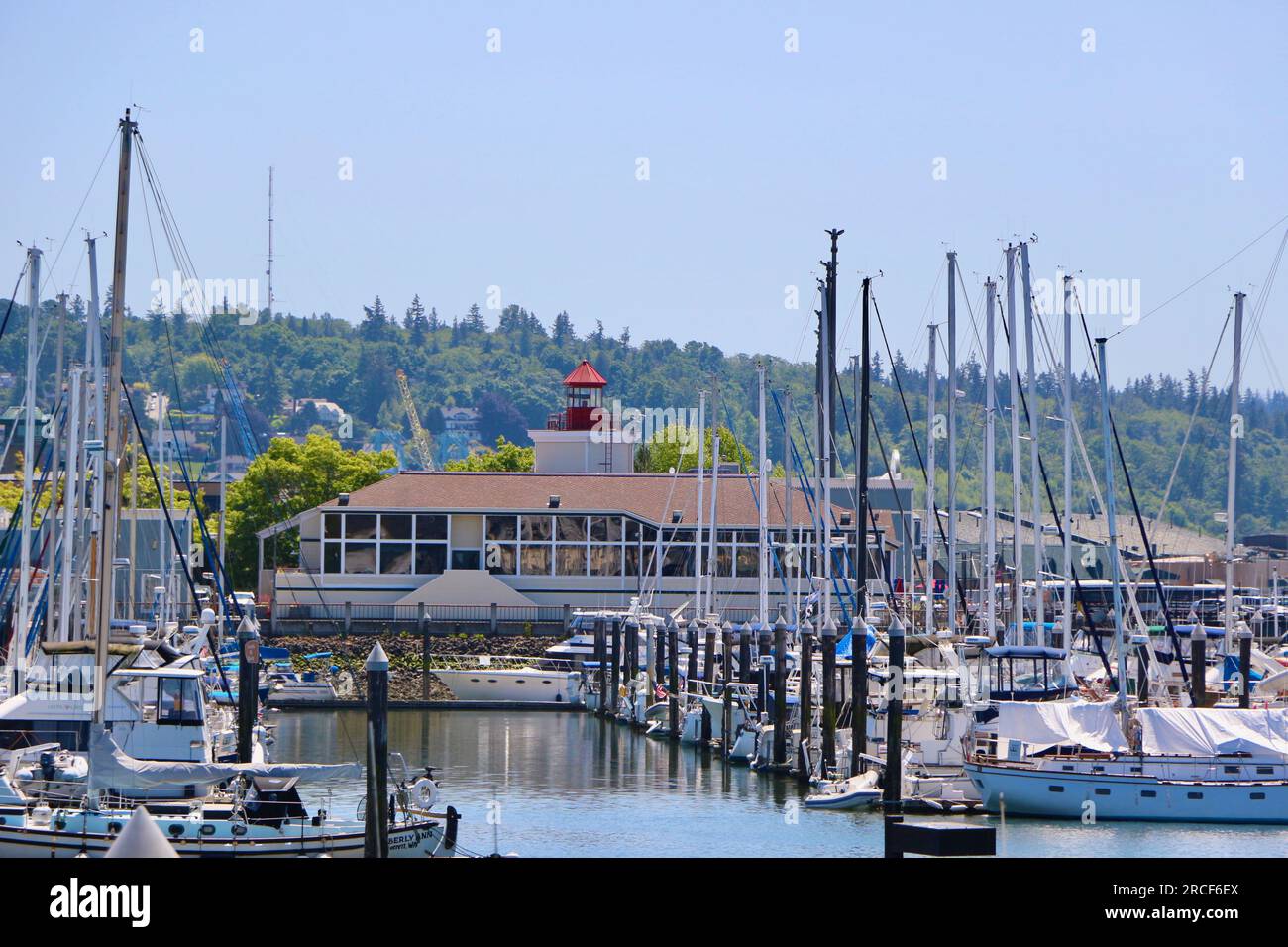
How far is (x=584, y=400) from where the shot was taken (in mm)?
98250

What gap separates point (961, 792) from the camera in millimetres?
38812

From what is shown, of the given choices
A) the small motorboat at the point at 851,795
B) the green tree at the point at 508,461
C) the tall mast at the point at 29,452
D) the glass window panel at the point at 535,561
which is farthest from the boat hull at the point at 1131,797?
the green tree at the point at 508,461

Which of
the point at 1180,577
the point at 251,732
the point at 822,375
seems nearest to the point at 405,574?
the point at 822,375

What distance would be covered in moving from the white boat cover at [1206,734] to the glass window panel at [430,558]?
4281cm

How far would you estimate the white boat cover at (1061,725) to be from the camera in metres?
38.1

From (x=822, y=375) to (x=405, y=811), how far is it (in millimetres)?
27513

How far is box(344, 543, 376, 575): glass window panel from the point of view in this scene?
249ft

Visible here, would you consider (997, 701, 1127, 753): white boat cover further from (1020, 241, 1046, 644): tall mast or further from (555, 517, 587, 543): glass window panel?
(555, 517, 587, 543): glass window panel

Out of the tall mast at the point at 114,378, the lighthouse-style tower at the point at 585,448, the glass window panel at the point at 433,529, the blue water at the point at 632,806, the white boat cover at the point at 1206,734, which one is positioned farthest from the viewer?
the lighthouse-style tower at the point at 585,448

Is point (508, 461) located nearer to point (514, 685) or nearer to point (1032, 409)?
point (514, 685)

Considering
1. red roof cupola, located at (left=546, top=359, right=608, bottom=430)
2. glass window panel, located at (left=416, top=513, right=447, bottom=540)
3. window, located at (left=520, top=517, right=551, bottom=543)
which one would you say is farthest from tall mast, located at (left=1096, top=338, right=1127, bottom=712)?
red roof cupola, located at (left=546, top=359, right=608, bottom=430)

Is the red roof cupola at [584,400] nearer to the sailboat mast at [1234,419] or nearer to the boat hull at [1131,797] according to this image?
the sailboat mast at [1234,419]

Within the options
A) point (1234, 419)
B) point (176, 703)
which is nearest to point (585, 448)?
point (1234, 419)
